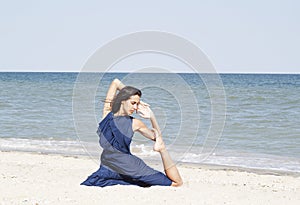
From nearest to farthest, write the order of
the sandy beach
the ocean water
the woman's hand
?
the sandy beach
the woman's hand
the ocean water

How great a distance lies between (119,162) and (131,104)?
78 cm

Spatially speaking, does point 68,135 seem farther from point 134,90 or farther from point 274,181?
point 134,90

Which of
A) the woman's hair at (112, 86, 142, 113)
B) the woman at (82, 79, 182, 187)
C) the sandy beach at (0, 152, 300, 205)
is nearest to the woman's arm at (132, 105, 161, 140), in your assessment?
the woman at (82, 79, 182, 187)

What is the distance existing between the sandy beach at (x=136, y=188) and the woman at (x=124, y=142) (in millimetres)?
229

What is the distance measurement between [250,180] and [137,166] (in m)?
2.92

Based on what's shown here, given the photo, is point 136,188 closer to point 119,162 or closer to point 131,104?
point 119,162

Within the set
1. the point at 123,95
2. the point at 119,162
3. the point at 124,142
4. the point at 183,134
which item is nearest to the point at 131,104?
the point at 123,95

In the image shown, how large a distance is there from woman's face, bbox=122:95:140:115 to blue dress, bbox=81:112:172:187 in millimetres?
91

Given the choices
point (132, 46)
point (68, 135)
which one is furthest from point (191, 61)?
point (68, 135)

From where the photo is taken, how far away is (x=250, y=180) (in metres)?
9.12

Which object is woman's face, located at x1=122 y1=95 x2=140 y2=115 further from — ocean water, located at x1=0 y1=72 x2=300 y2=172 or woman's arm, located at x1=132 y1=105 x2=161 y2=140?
ocean water, located at x1=0 y1=72 x2=300 y2=172

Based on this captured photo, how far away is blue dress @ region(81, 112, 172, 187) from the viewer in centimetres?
666

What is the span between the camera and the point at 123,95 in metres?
6.65

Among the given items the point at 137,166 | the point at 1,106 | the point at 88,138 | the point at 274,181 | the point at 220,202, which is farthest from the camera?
the point at 1,106
